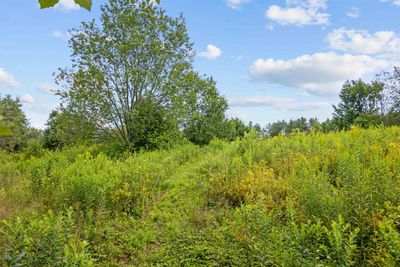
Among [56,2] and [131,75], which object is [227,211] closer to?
[56,2]

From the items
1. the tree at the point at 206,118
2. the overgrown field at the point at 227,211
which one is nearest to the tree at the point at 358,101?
the tree at the point at 206,118

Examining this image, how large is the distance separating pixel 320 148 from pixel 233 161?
76.9 inches

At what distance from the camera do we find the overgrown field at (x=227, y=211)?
336 cm

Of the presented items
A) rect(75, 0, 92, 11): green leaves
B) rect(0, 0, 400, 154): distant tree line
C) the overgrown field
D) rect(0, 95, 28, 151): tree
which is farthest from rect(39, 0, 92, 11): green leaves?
rect(0, 95, 28, 151): tree

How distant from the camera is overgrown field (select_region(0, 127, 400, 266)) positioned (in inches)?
132

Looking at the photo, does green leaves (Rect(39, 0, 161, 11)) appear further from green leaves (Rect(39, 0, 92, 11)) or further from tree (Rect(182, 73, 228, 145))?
tree (Rect(182, 73, 228, 145))

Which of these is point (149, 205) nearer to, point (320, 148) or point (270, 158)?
point (270, 158)

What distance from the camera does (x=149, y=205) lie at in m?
6.49

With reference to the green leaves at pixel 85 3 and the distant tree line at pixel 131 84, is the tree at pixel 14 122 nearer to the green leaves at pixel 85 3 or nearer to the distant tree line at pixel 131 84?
the distant tree line at pixel 131 84

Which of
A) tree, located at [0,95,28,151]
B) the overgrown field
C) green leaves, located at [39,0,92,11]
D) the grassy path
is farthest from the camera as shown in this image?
tree, located at [0,95,28,151]

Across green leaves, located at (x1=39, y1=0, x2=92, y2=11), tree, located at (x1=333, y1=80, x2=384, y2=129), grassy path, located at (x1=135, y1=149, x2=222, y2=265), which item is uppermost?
tree, located at (x1=333, y1=80, x2=384, y2=129)

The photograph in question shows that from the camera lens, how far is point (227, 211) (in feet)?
17.5

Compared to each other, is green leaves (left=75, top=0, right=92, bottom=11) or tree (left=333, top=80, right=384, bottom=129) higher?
tree (left=333, top=80, right=384, bottom=129)

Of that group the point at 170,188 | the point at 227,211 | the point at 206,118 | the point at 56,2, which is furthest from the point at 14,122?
the point at 56,2
